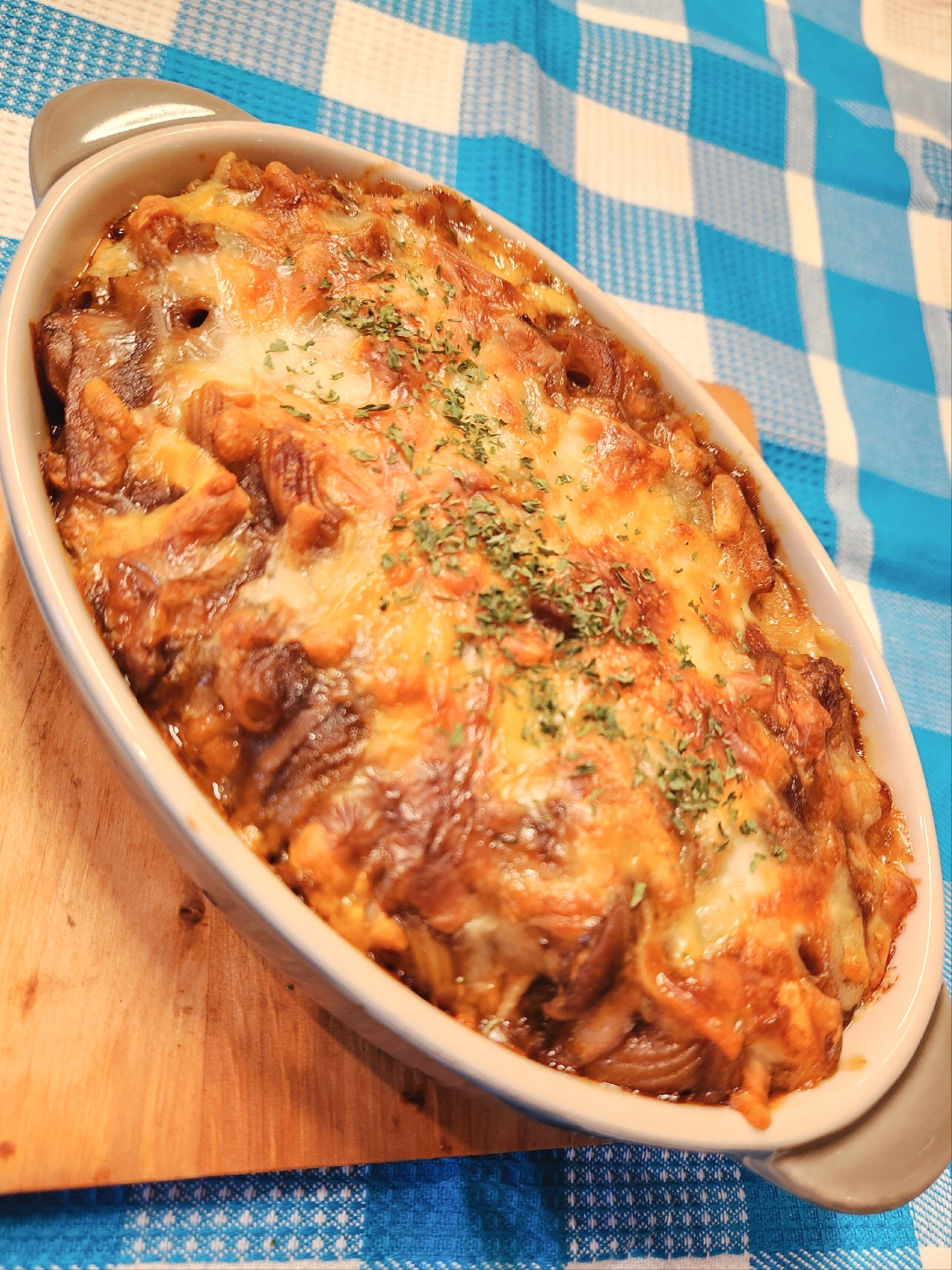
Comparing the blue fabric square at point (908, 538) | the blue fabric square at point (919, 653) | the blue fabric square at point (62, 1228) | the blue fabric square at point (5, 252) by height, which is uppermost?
the blue fabric square at point (5, 252)

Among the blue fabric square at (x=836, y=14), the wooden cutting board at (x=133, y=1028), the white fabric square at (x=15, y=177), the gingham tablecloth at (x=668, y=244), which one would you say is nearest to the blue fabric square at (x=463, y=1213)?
the gingham tablecloth at (x=668, y=244)

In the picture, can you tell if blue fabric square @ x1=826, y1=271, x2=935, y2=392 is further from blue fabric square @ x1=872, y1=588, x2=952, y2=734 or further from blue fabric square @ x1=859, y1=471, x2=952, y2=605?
blue fabric square @ x1=872, y1=588, x2=952, y2=734

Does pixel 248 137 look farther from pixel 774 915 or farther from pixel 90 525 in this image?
pixel 774 915

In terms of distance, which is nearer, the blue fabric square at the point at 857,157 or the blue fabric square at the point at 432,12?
the blue fabric square at the point at 432,12

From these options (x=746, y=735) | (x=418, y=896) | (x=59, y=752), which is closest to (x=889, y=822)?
(x=746, y=735)

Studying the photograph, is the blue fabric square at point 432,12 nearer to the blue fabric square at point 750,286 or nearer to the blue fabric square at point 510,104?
the blue fabric square at point 510,104

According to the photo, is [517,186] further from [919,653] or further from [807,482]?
[919,653]

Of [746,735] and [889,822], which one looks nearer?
[746,735]

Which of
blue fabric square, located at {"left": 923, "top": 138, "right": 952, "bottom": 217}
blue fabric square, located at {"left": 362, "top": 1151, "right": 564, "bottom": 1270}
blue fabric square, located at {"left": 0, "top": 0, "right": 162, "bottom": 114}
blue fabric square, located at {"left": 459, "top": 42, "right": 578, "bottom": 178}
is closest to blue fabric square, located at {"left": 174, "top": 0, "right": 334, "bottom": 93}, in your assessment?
blue fabric square, located at {"left": 0, "top": 0, "right": 162, "bottom": 114}
